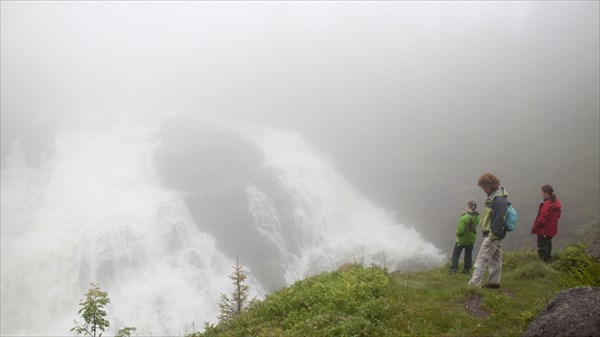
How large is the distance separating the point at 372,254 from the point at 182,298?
1548 cm

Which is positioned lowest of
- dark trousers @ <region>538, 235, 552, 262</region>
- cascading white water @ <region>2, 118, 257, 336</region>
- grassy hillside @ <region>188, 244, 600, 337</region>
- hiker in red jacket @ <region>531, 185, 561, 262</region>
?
grassy hillside @ <region>188, 244, 600, 337</region>

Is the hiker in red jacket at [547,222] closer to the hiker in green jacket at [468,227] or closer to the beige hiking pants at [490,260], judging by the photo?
the hiker in green jacket at [468,227]

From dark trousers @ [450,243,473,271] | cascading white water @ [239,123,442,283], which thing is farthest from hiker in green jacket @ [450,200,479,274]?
cascading white water @ [239,123,442,283]

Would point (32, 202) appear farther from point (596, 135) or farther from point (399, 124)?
point (596, 135)

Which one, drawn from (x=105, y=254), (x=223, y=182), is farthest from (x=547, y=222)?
(x=223, y=182)

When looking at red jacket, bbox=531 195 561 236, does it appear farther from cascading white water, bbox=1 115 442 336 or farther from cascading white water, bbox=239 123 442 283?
cascading white water, bbox=239 123 442 283

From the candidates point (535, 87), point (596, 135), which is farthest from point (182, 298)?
point (535, 87)

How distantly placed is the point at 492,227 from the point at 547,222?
385 cm

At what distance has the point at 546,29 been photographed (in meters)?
62.2

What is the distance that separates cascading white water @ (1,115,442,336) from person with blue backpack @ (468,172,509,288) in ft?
44.2

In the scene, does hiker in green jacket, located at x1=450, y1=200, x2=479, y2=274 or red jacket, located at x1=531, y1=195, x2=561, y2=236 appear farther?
hiker in green jacket, located at x1=450, y1=200, x2=479, y2=274

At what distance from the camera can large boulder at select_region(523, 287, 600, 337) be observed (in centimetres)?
458

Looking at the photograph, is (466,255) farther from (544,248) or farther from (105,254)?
(105,254)

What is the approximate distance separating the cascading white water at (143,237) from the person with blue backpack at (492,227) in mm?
13462
